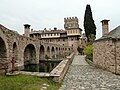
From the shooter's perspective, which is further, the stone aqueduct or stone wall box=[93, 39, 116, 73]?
stone wall box=[93, 39, 116, 73]

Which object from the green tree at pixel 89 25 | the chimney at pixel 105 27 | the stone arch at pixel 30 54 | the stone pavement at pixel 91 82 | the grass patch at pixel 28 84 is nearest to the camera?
the grass patch at pixel 28 84

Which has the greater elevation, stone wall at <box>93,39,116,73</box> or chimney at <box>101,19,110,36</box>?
chimney at <box>101,19,110,36</box>

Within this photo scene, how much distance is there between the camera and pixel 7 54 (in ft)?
44.4

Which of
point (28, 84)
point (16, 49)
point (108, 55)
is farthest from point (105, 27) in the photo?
point (28, 84)

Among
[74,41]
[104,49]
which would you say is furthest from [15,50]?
[74,41]

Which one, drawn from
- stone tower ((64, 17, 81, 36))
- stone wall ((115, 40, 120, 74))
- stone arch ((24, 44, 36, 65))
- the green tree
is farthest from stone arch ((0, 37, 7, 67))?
stone tower ((64, 17, 81, 36))

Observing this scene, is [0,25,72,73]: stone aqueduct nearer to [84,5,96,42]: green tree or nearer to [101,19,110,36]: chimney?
[101,19,110,36]: chimney

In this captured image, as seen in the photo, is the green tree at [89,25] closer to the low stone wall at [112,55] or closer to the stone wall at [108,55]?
the stone wall at [108,55]

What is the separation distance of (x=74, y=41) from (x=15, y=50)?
41852mm

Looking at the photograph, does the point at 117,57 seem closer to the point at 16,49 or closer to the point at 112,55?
the point at 112,55

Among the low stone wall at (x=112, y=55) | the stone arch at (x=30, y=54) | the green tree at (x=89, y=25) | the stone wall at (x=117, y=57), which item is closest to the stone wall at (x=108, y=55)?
the low stone wall at (x=112, y=55)

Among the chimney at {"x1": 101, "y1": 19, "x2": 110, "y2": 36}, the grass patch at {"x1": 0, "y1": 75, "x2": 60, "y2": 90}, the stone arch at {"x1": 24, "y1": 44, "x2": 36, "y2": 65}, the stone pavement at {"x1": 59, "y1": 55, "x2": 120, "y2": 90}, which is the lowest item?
the stone pavement at {"x1": 59, "y1": 55, "x2": 120, "y2": 90}

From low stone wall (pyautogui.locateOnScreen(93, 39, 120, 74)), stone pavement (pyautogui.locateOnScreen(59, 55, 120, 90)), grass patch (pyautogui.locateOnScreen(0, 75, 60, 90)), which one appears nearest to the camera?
grass patch (pyautogui.locateOnScreen(0, 75, 60, 90))

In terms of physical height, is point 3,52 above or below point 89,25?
below
